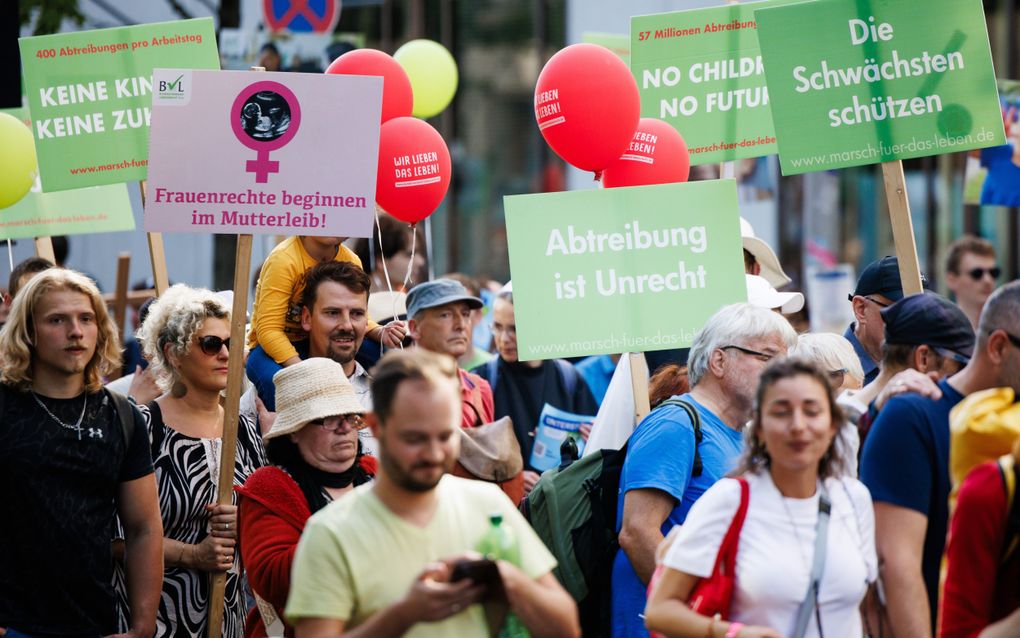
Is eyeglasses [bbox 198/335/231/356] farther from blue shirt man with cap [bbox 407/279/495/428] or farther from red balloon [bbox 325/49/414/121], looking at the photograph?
red balloon [bbox 325/49/414/121]

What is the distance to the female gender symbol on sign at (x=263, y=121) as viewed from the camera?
5.07 metres

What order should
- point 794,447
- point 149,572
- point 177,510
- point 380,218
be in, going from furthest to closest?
1. point 380,218
2. point 177,510
3. point 149,572
4. point 794,447

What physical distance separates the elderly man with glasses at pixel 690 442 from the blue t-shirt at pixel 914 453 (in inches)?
24.6

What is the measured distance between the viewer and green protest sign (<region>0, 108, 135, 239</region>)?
7.68 m

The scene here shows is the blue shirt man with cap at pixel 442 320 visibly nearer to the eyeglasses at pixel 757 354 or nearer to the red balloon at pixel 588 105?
the red balloon at pixel 588 105

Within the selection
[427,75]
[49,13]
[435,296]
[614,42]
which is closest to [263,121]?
[435,296]

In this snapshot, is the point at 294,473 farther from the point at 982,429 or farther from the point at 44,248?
the point at 44,248

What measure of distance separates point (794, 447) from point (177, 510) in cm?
237

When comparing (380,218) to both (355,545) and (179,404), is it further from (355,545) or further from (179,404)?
(355,545)

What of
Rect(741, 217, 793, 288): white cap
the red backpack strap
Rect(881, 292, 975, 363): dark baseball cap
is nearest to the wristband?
the red backpack strap

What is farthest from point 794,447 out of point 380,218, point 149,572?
point 380,218

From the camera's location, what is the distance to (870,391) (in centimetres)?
423

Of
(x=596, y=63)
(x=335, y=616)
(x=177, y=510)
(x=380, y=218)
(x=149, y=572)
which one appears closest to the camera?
(x=335, y=616)

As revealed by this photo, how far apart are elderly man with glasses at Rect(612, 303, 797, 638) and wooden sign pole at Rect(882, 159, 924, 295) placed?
0.69 m
